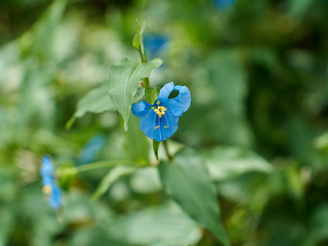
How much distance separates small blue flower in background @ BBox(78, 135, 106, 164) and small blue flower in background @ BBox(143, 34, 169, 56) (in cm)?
78

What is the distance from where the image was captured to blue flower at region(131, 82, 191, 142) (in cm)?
108

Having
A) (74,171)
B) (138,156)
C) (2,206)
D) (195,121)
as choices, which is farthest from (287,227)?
(2,206)

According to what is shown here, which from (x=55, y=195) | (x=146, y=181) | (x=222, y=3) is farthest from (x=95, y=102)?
(x=222, y=3)

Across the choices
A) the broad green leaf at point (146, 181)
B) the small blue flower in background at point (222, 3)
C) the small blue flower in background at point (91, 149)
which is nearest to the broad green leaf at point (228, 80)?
the small blue flower in background at point (222, 3)

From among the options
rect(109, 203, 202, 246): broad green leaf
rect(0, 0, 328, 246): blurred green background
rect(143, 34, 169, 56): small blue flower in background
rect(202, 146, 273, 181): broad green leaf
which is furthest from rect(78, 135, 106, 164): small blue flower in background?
rect(143, 34, 169, 56): small blue flower in background

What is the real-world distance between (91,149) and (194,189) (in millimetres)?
1033

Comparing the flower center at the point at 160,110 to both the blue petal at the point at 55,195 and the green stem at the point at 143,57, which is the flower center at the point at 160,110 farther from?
the blue petal at the point at 55,195

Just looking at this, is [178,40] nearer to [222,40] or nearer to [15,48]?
[222,40]

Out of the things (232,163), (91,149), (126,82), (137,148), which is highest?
(126,82)

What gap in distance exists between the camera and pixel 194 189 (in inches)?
53.1

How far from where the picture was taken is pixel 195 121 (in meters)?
2.51

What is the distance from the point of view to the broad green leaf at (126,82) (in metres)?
1.01

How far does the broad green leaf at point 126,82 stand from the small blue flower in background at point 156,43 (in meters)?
1.61

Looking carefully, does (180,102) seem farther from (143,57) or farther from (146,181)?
(146,181)
